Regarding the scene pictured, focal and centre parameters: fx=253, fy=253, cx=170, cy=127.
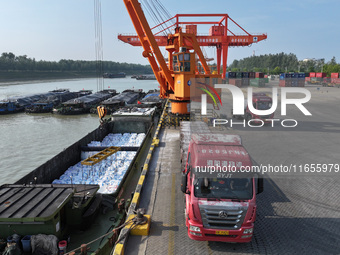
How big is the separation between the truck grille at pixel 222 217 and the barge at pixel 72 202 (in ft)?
9.73

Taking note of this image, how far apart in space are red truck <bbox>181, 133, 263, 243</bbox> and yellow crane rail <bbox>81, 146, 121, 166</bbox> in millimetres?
8427

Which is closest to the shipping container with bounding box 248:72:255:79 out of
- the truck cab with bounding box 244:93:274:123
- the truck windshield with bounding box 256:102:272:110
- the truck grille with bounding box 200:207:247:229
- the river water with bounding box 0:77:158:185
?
the river water with bounding box 0:77:158:185

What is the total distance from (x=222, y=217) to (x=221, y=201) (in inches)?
14.8

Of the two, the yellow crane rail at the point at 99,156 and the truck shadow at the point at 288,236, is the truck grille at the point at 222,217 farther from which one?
the yellow crane rail at the point at 99,156

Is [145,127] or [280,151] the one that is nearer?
[280,151]

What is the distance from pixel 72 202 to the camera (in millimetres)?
8109

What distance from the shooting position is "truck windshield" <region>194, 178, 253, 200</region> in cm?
638

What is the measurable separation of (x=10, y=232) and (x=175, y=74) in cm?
1651

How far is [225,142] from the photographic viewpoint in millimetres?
8055

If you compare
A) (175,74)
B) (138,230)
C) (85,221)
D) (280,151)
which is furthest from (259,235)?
(175,74)

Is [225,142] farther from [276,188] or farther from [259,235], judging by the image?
[276,188]

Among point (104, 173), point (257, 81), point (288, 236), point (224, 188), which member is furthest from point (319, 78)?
point (224, 188)

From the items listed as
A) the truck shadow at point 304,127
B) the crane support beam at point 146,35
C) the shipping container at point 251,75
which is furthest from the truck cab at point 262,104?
the shipping container at point 251,75

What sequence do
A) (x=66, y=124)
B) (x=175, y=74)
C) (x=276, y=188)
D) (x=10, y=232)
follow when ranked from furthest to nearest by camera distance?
(x=66, y=124) → (x=175, y=74) → (x=276, y=188) → (x=10, y=232)
